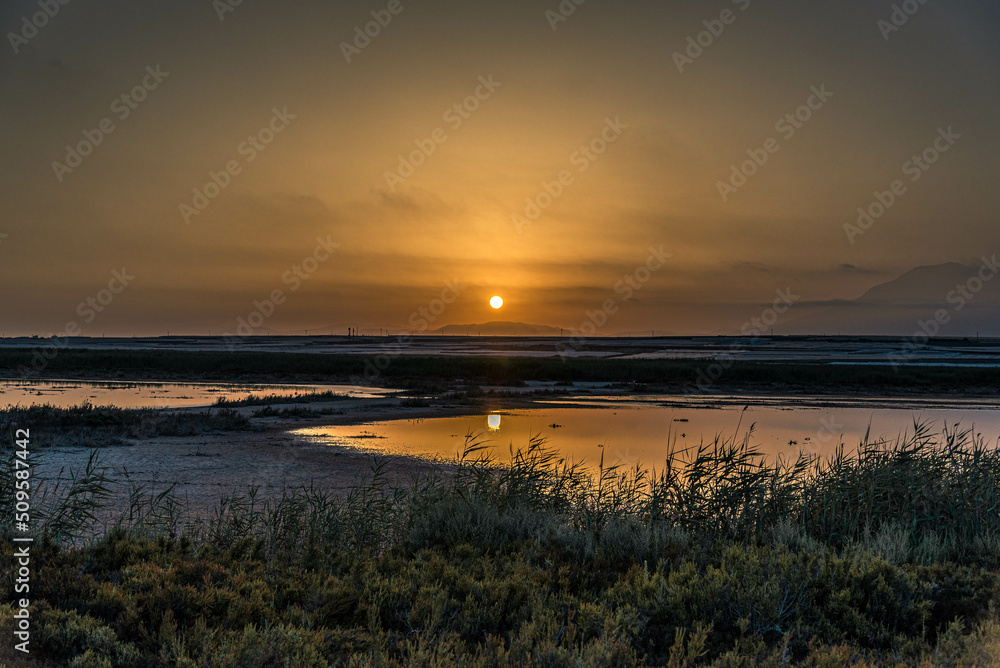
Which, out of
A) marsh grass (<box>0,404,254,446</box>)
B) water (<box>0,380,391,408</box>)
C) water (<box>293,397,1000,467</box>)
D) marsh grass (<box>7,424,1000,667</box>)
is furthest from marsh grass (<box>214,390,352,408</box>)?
marsh grass (<box>7,424,1000,667</box>)

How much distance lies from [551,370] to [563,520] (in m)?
49.0

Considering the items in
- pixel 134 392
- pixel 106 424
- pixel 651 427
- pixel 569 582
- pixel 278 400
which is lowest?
pixel 569 582

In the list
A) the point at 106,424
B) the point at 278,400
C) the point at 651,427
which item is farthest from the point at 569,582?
the point at 278,400

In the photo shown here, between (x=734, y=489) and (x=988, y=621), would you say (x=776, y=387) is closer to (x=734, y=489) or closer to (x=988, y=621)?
(x=734, y=489)

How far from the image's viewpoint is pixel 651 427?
2636cm

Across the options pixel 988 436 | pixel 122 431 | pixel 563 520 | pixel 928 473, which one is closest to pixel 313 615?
pixel 563 520

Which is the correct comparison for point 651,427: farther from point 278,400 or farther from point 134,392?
point 134,392

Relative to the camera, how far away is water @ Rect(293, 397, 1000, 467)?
21062 mm

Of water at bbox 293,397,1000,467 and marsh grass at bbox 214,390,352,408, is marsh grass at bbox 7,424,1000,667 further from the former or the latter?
marsh grass at bbox 214,390,352,408

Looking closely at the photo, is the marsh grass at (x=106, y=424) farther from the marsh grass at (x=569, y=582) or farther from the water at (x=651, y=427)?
the marsh grass at (x=569, y=582)

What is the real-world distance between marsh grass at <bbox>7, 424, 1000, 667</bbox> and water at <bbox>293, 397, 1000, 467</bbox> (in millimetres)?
5685

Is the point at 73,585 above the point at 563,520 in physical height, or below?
below

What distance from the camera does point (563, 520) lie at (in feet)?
36.0

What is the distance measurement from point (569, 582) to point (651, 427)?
1953 cm
